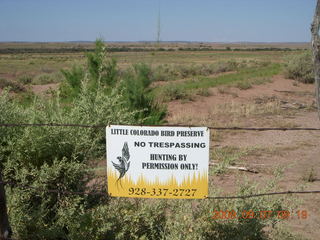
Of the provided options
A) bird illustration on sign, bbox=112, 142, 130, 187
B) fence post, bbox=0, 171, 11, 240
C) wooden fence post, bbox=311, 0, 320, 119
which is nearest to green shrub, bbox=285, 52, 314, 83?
wooden fence post, bbox=311, 0, 320, 119

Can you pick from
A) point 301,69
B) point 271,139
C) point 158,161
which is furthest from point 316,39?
point 301,69

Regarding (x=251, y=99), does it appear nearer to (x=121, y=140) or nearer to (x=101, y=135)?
(x=101, y=135)

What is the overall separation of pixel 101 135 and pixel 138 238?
52.3 inches

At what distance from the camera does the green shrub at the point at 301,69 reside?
24750 millimetres

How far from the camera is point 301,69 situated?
25.6m

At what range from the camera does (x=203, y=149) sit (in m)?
2.95

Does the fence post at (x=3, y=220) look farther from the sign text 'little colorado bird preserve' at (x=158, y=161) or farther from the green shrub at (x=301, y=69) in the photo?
the green shrub at (x=301, y=69)

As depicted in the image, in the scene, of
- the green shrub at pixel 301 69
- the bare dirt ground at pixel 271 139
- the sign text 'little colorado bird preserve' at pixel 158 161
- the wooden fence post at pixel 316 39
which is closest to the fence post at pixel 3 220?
the sign text 'little colorado bird preserve' at pixel 158 161

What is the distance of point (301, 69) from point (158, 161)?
82.5ft

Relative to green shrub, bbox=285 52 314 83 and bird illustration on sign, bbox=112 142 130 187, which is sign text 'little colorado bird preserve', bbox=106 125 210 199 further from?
green shrub, bbox=285 52 314 83

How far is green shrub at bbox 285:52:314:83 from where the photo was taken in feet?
81.2

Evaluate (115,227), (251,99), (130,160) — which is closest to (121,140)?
(130,160)

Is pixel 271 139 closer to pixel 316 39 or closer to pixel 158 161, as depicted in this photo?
pixel 316 39

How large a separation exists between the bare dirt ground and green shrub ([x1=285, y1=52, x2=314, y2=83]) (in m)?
4.17
